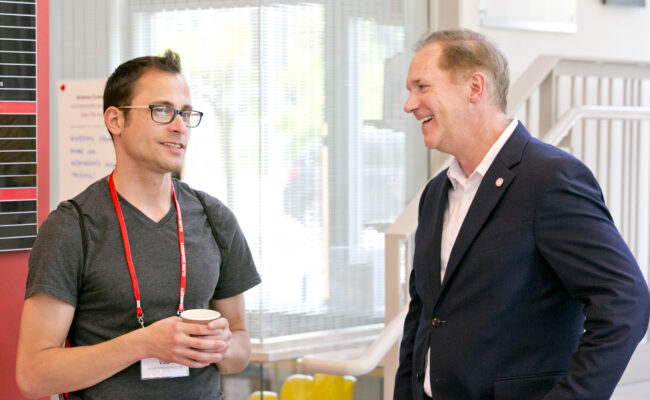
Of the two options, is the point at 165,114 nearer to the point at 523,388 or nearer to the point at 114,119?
the point at 114,119

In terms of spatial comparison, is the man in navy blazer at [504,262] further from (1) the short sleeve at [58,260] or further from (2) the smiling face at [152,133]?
(1) the short sleeve at [58,260]

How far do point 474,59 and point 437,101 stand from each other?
0.14 m

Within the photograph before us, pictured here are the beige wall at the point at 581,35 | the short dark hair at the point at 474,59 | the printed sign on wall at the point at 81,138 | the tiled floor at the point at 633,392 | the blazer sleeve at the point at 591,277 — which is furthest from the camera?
the beige wall at the point at 581,35

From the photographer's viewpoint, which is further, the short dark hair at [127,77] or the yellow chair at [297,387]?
the yellow chair at [297,387]

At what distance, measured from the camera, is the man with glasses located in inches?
68.4

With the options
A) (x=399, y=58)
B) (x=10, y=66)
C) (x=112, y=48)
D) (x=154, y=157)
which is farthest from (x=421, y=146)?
(x=154, y=157)

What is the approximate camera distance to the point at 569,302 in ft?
5.57

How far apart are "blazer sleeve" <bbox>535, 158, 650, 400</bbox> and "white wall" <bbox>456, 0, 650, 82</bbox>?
2.77 metres

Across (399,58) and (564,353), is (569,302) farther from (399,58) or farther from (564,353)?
(399,58)

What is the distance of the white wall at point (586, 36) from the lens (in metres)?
4.38

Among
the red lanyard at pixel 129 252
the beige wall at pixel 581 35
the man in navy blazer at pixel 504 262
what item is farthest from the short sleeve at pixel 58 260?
the beige wall at pixel 581 35

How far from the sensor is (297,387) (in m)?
3.78

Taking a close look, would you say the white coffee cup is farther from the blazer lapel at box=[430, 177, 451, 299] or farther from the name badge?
the blazer lapel at box=[430, 177, 451, 299]

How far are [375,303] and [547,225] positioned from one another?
243cm
